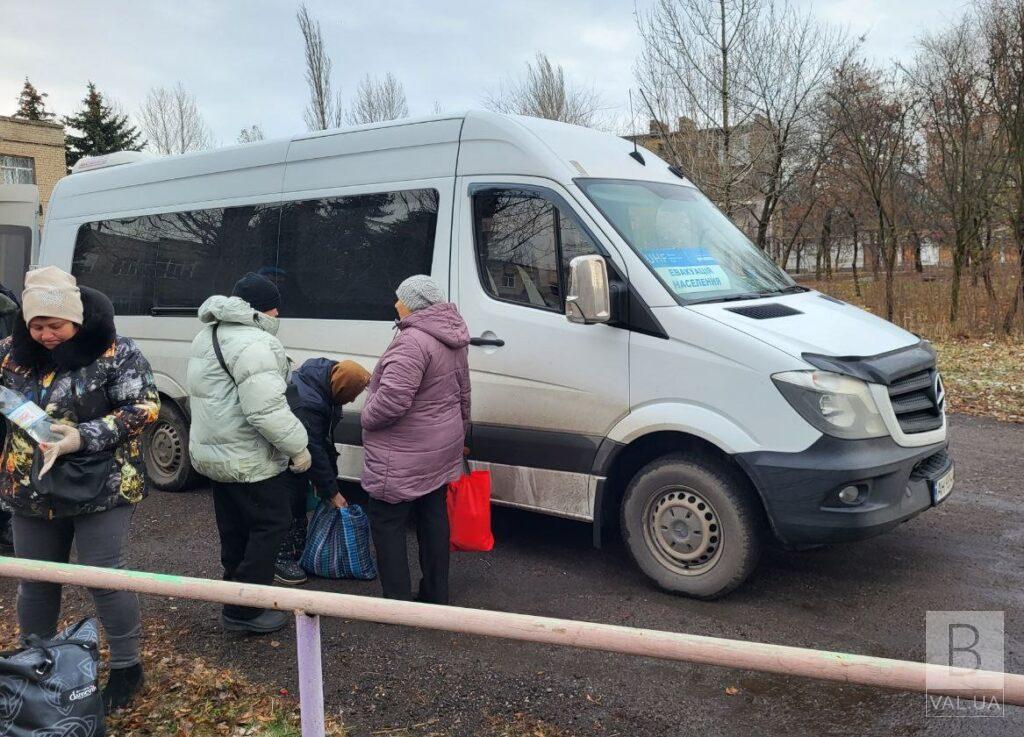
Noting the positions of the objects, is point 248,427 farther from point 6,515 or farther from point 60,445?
point 6,515

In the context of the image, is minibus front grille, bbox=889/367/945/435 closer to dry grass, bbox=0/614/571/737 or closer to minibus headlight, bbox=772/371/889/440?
minibus headlight, bbox=772/371/889/440

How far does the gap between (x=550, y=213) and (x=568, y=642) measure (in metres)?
3.16

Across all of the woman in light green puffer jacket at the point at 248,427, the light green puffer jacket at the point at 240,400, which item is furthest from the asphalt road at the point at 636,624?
the light green puffer jacket at the point at 240,400

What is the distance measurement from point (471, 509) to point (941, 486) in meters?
2.51

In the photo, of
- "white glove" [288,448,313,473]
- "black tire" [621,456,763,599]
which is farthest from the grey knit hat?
"black tire" [621,456,763,599]

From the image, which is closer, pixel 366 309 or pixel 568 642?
pixel 568 642

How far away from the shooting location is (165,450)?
685cm

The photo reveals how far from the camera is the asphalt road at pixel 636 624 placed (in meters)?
3.29

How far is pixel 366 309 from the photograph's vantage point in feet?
17.8

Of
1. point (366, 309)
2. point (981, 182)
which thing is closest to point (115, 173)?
point (366, 309)

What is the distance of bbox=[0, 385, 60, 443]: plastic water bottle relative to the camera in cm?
307

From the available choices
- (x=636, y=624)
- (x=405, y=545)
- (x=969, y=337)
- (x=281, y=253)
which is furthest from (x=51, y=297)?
(x=969, y=337)

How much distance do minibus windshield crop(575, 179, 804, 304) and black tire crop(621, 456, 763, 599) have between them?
0.94m

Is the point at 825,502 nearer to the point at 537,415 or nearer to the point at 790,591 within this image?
→ the point at 790,591
